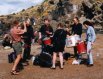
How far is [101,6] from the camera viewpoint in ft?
128

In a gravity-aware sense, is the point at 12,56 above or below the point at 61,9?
below

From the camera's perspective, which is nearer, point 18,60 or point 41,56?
point 18,60

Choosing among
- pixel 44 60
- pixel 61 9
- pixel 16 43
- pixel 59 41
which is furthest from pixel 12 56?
Answer: pixel 61 9

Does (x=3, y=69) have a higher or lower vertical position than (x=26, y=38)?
lower

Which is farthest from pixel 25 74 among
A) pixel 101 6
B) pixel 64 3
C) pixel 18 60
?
pixel 64 3

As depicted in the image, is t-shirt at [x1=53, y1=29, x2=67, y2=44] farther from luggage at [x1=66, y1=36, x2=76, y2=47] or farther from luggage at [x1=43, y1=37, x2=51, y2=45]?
luggage at [x1=43, y1=37, x2=51, y2=45]

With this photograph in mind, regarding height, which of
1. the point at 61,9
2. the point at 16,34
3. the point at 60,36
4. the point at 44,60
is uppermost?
the point at 16,34

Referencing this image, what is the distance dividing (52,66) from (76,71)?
98 centimetres

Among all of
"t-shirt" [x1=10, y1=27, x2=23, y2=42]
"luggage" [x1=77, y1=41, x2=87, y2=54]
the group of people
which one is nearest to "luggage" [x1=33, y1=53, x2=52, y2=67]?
the group of people

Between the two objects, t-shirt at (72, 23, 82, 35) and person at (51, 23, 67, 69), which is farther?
t-shirt at (72, 23, 82, 35)

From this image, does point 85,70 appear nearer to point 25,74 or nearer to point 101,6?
point 25,74

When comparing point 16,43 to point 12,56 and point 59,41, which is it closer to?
point 59,41

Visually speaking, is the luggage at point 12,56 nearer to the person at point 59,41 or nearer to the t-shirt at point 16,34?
the t-shirt at point 16,34

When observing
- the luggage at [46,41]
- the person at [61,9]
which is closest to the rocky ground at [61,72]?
the luggage at [46,41]
